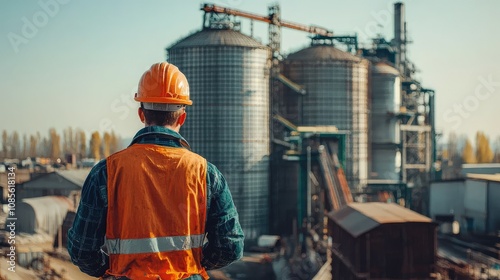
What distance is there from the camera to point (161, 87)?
309cm

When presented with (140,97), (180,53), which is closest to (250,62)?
(180,53)

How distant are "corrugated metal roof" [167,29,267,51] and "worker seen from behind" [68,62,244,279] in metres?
30.1

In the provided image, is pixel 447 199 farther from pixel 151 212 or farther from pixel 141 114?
pixel 151 212

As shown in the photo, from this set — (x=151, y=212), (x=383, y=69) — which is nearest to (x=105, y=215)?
(x=151, y=212)

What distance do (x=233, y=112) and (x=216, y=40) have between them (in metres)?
4.53

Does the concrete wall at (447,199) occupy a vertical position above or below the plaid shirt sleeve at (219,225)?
below

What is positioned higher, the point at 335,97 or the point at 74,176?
the point at 335,97

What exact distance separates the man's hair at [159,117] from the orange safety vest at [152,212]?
0.73 feet

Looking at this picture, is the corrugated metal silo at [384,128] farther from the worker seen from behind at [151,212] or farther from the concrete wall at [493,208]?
the worker seen from behind at [151,212]

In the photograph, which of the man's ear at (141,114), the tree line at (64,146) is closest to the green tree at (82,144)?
the tree line at (64,146)

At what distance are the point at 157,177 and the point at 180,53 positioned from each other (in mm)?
30963

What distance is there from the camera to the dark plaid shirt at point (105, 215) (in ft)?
9.38

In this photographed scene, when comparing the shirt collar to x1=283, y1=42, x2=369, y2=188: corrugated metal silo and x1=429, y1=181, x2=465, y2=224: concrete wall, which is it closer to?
x1=283, y1=42, x2=369, y2=188: corrugated metal silo

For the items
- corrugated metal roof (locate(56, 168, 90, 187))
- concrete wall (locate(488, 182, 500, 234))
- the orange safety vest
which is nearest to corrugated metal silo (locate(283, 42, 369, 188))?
concrete wall (locate(488, 182, 500, 234))
